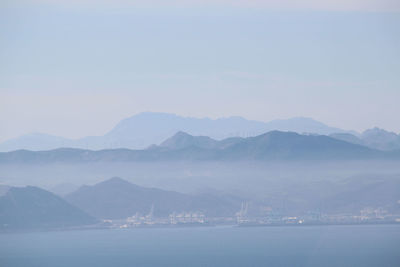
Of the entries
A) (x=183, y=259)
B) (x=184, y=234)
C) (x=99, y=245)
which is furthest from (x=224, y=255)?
(x=184, y=234)

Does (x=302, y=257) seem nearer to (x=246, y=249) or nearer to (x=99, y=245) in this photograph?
(x=246, y=249)

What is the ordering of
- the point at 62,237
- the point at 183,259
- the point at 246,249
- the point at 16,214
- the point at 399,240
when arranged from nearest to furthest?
the point at 183,259 < the point at 246,249 < the point at 399,240 < the point at 62,237 < the point at 16,214

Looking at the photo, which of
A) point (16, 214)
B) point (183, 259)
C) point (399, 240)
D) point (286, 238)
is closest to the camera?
point (183, 259)

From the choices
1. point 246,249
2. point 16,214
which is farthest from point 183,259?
point 16,214

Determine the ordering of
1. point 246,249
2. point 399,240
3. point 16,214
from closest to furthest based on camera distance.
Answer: point 246,249 < point 399,240 < point 16,214

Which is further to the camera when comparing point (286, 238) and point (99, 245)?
point (286, 238)

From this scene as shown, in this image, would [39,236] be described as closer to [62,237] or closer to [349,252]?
[62,237]
